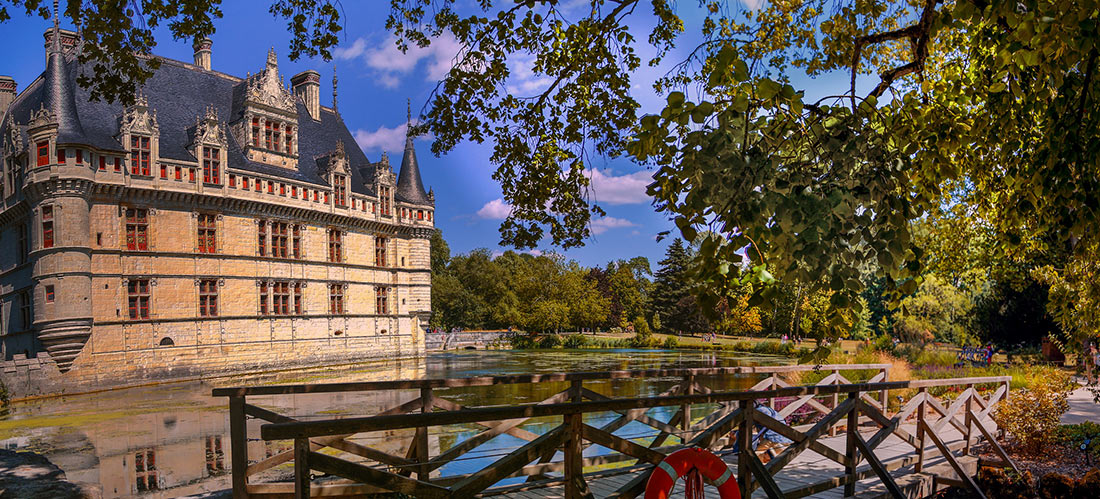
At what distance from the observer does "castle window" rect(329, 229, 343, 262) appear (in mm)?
39906

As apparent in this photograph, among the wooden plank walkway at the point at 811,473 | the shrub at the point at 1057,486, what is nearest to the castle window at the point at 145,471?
the wooden plank walkway at the point at 811,473

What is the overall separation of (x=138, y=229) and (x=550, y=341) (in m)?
A: 33.5

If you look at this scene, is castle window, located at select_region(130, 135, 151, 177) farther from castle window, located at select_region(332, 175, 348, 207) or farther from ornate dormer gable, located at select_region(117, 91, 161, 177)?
castle window, located at select_region(332, 175, 348, 207)

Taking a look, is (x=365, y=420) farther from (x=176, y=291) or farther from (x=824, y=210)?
(x=176, y=291)

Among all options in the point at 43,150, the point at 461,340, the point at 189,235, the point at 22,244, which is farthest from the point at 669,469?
the point at 461,340

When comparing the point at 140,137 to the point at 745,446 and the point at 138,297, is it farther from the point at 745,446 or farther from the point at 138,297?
the point at 745,446

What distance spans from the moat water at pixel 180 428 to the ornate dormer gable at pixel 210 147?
387 inches

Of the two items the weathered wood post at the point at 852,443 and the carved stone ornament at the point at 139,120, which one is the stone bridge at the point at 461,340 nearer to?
the carved stone ornament at the point at 139,120

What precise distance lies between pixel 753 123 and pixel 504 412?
230 cm

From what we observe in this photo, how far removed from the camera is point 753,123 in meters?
3.92

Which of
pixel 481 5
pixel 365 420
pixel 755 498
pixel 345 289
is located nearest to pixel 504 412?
pixel 365 420

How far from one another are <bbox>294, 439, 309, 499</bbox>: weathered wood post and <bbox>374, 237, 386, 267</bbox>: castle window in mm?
40106

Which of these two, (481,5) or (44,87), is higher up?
(44,87)

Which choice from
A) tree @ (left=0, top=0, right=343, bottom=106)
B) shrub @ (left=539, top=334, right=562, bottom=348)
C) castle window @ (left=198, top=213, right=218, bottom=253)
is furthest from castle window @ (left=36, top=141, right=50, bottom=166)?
shrub @ (left=539, top=334, right=562, bottom=348)
